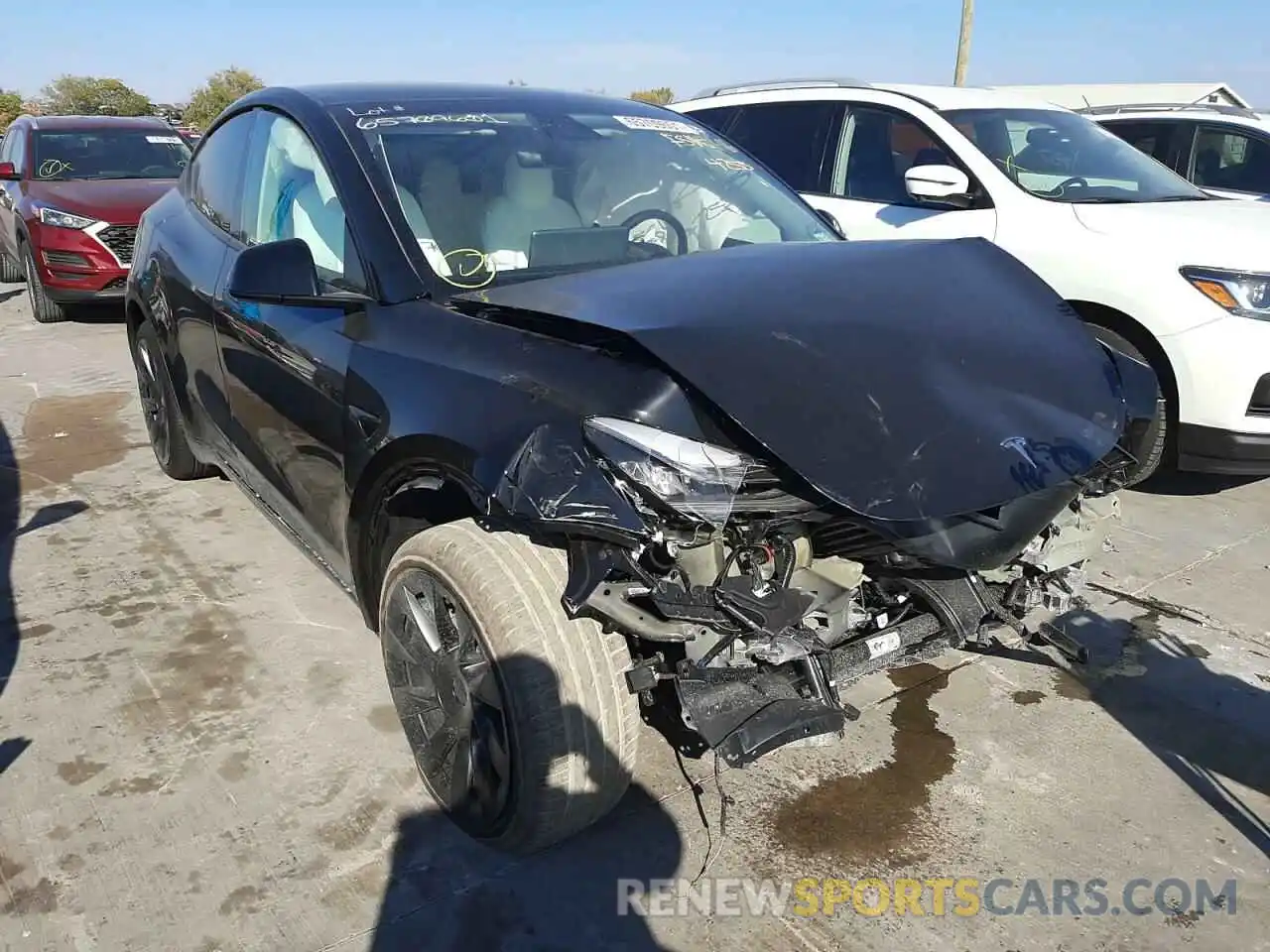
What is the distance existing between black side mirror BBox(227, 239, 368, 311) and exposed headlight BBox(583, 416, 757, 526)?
977 mm

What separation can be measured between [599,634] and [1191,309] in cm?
341

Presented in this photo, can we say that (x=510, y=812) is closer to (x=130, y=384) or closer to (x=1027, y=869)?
(x=1027, y=869)

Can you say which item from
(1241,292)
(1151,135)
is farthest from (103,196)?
(1151,135)

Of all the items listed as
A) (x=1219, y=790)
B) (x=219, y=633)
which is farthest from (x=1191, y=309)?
(x=219, y=633)

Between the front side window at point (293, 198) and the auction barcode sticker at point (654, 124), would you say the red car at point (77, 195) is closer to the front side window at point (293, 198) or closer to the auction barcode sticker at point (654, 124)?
the front side window at point (293, 198)

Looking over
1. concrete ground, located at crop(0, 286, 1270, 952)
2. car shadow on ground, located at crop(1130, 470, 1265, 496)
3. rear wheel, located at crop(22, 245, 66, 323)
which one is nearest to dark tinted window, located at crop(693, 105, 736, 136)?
car shadow on ground, located at crop(1130, 470, 1265, 496)

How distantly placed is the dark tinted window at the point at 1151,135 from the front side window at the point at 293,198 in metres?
7.17

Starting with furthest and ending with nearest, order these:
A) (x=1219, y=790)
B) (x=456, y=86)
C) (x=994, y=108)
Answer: (x=994, y=108) → (x=456, y=86) → (x=1219, y=790)

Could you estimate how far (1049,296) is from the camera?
2.76 m

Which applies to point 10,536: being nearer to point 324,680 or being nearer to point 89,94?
point 324,680

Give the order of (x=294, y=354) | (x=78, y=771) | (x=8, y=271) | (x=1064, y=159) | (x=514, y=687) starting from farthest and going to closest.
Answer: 1. (x=8, y=271)
2. (x=1064, y=159)
3. (x=294, y=354)
4. (x=78, y=771)
5. (x=514, y=687)

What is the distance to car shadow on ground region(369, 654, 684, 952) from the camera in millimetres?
2145

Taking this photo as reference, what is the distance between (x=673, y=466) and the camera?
192 cm

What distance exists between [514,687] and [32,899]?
121cm
